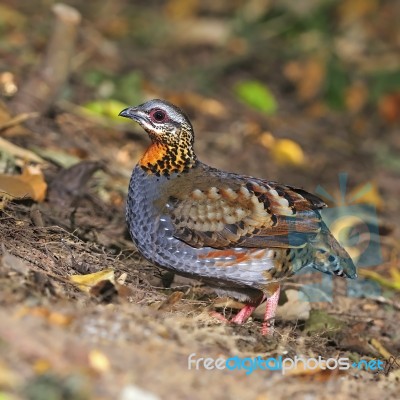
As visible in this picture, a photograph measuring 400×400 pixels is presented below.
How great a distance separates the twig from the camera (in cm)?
820

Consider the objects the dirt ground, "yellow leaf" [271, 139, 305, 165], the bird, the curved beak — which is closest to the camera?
the dirt ground

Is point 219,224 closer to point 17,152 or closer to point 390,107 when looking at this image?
point 17,152

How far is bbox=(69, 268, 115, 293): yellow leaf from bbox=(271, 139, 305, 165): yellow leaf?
495 centimetres

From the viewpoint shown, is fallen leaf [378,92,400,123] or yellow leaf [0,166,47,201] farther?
fallen leaf [378,92,400,123]

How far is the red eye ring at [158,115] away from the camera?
18.6 ft

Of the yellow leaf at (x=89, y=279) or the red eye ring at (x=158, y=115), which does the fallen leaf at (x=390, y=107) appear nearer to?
the red eye ring at (x=158, y=115)

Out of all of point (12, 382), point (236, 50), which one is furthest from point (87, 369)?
point (236, 50)

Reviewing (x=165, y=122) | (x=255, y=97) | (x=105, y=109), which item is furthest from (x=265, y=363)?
(x=255, y=97)

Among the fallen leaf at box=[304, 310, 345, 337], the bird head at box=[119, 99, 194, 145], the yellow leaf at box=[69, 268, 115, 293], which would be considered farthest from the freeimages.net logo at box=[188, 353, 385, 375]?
the bird head at box=[119, 99, 194, 145]

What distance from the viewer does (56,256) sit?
5.29m

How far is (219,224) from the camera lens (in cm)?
530

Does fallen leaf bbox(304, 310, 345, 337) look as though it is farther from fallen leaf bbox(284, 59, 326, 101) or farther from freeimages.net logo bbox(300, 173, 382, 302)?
fallen leaf bbox(284, 59, 326, 101)

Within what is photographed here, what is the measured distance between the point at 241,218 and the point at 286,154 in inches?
176

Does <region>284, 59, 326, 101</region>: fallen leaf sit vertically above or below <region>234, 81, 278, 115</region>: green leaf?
above
